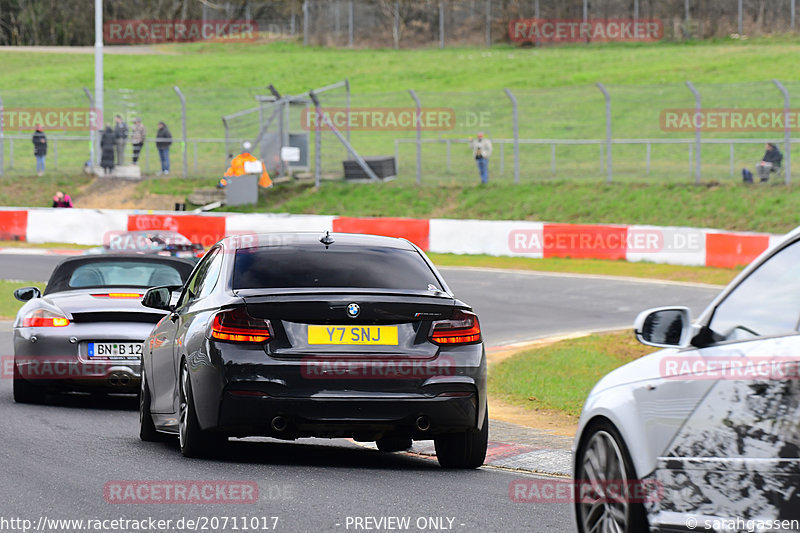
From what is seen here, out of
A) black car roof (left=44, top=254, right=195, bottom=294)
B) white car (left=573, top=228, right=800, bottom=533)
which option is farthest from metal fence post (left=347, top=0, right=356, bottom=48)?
white car (left=573, top=228, right=800, bottom=533)

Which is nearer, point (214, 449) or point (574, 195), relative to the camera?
point (214, 449)

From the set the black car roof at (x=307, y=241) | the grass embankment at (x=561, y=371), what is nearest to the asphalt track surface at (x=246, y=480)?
the black car roof at (x=307, y=241)

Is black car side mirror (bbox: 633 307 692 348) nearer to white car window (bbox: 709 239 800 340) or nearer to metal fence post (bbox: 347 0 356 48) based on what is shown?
white car window (bbox: 709 239 800 340)

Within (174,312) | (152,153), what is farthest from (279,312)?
(152,153)

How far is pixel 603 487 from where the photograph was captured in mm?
5516

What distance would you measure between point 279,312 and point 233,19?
3051 inches

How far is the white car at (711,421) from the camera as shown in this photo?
14.7ft

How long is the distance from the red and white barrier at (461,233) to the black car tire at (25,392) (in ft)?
56.5

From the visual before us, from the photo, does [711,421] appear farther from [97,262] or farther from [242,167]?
[242,167]

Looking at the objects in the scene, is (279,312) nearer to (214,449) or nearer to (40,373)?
(214,449)

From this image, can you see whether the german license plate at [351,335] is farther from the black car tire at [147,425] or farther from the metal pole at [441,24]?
the metal pole at [441,24]

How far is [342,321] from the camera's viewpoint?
788 centimetres

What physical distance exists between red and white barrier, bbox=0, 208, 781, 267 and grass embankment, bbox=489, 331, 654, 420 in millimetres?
9551

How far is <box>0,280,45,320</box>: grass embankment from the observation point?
21.1 metres
